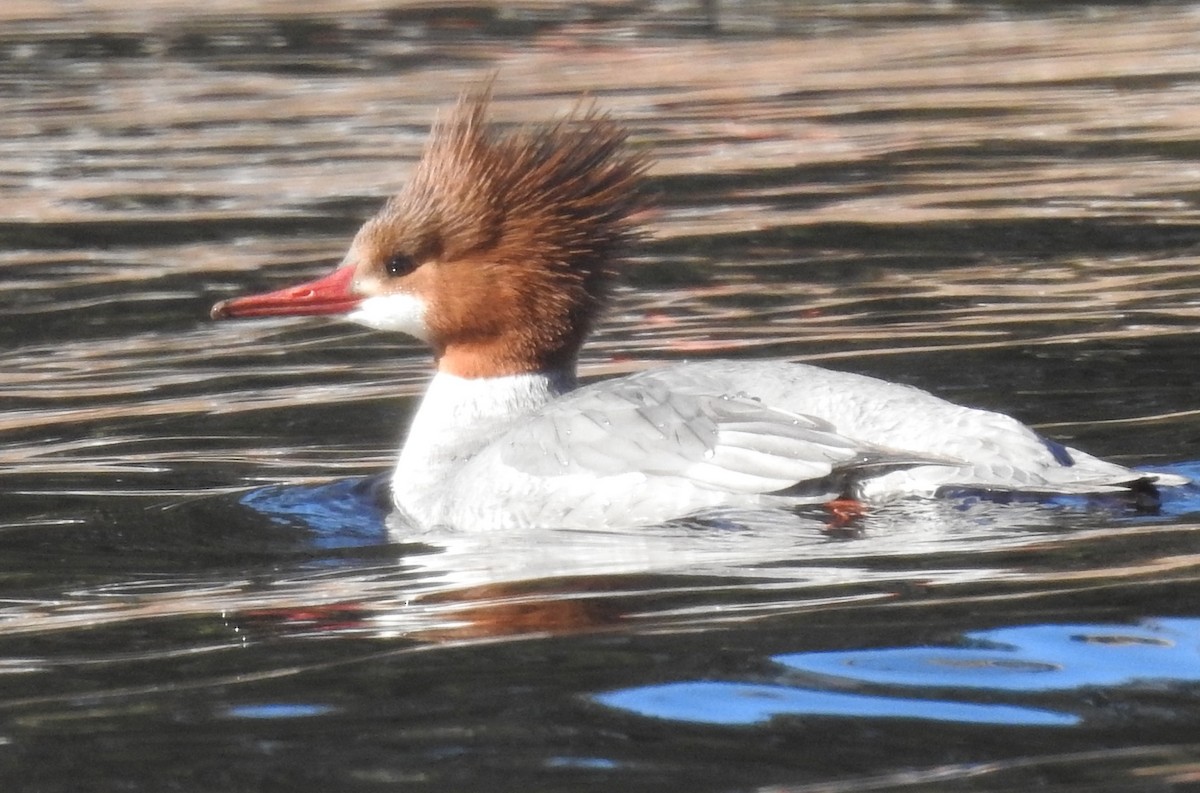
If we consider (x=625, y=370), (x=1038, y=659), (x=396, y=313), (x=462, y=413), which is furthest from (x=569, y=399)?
(x=625, y=370)

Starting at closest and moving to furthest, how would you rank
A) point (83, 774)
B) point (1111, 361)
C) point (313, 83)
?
1. point (83, 774)
2. point (1111, 361)
3. point (313, 83)

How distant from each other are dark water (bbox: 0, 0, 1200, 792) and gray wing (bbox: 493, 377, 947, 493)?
0.15m

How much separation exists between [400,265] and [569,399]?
813 millimetres

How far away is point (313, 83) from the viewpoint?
1516 cm

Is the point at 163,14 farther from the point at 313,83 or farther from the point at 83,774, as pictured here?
the point at 83,774

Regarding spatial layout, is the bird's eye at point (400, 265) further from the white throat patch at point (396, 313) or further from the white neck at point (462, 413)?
the white neck at point (462, 413)

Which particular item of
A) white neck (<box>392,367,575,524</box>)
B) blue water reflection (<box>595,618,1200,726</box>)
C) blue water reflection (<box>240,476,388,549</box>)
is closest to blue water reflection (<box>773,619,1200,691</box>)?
blue water reflection (<box>595,618,1200,726</box>)

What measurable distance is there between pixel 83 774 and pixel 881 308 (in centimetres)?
538

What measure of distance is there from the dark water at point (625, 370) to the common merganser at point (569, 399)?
117 mm

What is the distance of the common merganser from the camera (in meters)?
5.20

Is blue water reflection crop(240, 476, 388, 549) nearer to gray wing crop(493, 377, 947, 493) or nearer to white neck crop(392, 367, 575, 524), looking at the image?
white neck crop(392, 367, 575, 524)

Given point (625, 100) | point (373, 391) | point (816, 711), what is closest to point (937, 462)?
point (816, 711)

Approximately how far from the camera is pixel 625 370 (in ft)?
25.5

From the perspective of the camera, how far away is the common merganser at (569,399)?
205 inches
